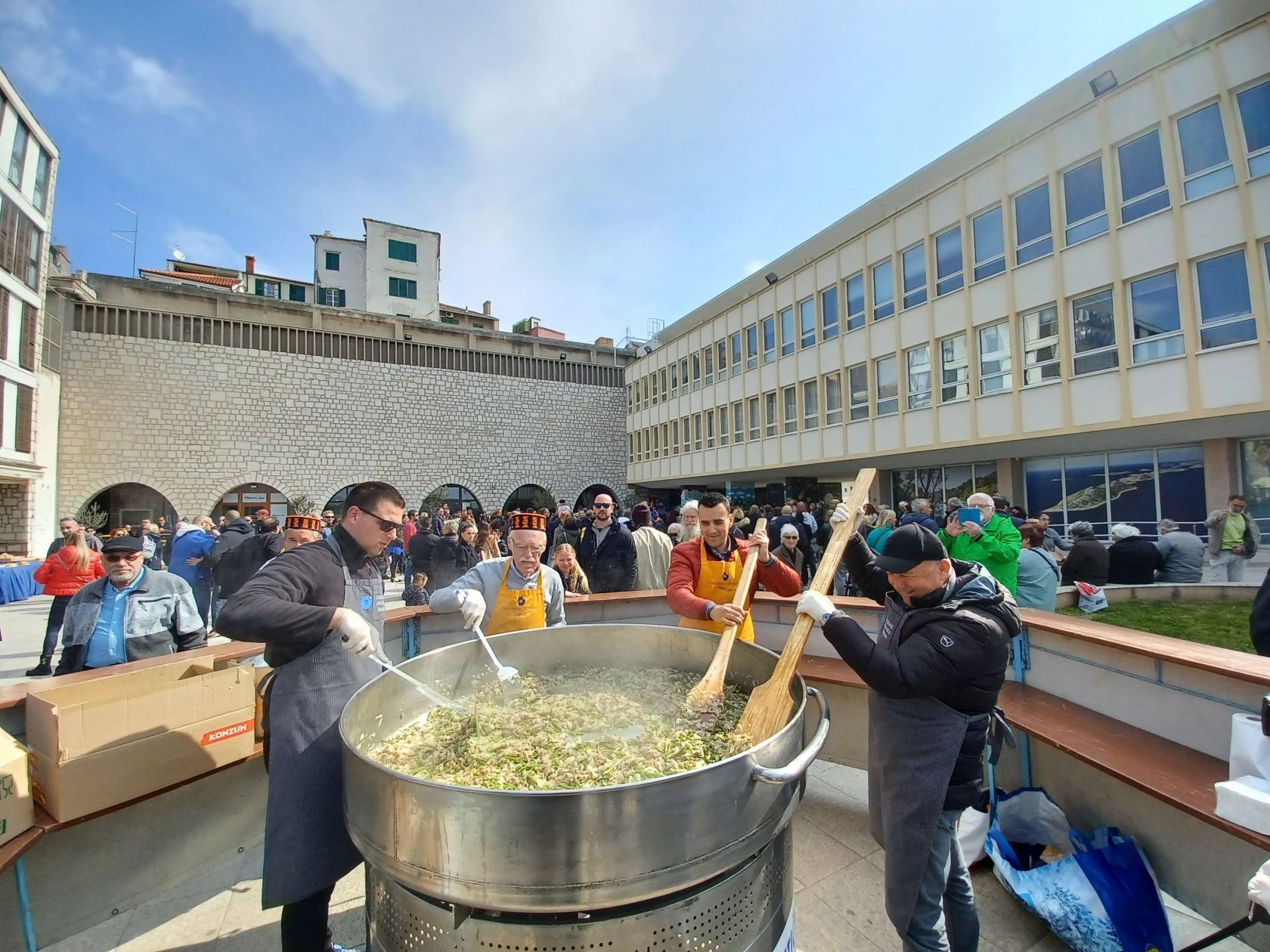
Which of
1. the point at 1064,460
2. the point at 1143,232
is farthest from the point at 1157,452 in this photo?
the point at 1143,232

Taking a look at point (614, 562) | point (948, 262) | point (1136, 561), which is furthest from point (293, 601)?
point (948, 262)

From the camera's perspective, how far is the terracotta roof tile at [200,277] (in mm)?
32969

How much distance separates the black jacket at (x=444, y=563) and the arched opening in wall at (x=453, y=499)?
65.4 ft

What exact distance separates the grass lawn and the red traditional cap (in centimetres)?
587

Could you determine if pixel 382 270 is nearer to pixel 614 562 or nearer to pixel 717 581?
pixel 614 562

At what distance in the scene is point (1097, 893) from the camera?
2.28m

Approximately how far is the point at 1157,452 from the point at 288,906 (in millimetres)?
18018

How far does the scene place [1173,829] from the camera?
2383 millimetres

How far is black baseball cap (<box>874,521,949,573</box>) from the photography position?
2.08 m

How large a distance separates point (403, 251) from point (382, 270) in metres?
1.93

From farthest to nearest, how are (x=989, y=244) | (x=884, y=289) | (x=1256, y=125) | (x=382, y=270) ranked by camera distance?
(x=382, y=270)
(x=884, y=289)
(x=989, y=244)
(x=1256, y=125)

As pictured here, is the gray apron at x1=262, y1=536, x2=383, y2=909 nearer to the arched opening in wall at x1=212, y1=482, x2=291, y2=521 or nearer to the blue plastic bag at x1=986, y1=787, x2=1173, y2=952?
the blue plastic bag at x1=986, y1=787, x2=1173, y2=952

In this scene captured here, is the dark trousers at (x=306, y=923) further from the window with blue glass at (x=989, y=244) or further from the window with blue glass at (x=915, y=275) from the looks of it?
the window with blue glass at (x=915, y=275)

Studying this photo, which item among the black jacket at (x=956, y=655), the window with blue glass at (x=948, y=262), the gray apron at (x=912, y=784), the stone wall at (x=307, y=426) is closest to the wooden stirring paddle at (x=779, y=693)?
the black jacket at (x=956, y=655)
